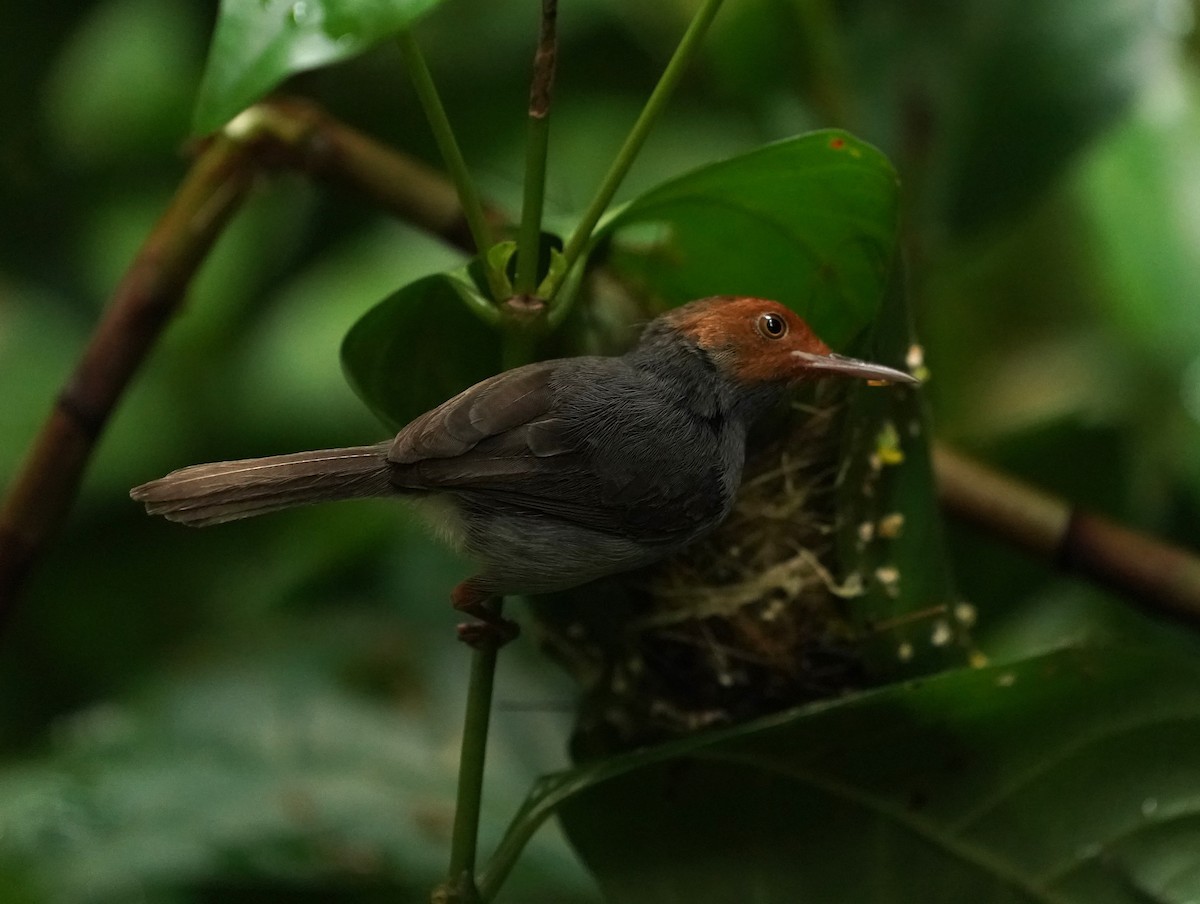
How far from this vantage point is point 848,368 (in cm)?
157

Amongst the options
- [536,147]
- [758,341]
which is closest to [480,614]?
[758,341]

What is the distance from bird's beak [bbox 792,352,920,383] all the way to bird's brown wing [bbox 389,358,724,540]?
0.19m

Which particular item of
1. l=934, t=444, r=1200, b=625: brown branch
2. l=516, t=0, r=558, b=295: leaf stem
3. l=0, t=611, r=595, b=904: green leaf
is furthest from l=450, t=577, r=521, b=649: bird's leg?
l=934, t=444, r=1200, b=625: brown branch

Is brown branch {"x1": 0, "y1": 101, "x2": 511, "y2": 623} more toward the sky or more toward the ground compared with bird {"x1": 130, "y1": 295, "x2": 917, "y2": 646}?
more toward the sky

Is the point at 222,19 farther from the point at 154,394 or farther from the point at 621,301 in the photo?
the point at 154,394

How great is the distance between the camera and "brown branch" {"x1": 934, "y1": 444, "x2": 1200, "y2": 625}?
81.7 inches

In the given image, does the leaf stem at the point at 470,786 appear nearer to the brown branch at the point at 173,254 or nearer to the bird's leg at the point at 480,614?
the bird's leg at the point at 480,614

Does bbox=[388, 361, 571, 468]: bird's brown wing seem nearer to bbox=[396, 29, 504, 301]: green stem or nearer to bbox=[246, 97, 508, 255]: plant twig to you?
bbox=[396, 29, 504, 301]: green stem

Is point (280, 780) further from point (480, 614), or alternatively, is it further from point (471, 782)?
point (471, 782)

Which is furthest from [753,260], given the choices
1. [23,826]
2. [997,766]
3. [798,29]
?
[23,826]

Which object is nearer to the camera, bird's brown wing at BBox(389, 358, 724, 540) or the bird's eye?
bird's brown wing at BBox(389, 358, 724, 540)

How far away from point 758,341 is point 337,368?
5.69ft

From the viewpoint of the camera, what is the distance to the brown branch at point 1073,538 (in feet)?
6.81

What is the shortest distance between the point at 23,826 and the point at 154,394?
135cm
